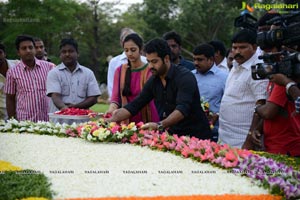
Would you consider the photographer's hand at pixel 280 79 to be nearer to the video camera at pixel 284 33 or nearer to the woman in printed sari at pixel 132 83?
the video camera at pixel 284 33

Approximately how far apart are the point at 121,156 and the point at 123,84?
145 cm

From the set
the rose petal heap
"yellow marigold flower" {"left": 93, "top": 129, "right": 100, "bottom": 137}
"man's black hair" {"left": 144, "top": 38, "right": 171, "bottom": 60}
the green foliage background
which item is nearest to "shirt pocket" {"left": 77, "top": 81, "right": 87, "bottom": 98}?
the rose petal heap

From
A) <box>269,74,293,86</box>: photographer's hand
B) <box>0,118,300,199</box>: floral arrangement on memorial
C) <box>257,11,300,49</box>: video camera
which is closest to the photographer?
<box>0,118,300,199</box>: floral arrangement on memorial

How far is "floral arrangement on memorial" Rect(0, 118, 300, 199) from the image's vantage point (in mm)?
3289

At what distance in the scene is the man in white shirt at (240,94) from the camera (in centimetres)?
488

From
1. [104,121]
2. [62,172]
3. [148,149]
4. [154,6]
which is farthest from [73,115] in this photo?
[154,6]

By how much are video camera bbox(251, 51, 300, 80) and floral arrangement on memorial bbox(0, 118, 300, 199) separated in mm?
699

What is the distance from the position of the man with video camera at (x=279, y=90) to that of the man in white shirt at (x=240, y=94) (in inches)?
17.7

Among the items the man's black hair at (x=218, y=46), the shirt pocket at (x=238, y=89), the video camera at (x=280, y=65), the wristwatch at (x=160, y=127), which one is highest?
the man's black hair at (x=218, y=46)

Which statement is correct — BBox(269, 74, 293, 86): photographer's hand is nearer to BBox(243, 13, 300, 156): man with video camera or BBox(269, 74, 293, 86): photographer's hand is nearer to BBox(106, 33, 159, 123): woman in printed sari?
BBox(243, 13, 300, 156): man with video camera

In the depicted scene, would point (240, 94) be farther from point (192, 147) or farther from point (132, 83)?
point (132, 83)

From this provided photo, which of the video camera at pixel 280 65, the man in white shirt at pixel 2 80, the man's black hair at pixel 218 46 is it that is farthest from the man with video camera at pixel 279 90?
the man in white shirt at pixel 2 80

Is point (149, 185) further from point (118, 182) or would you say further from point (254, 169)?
point (254, 169)

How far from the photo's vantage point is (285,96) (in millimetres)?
4012
